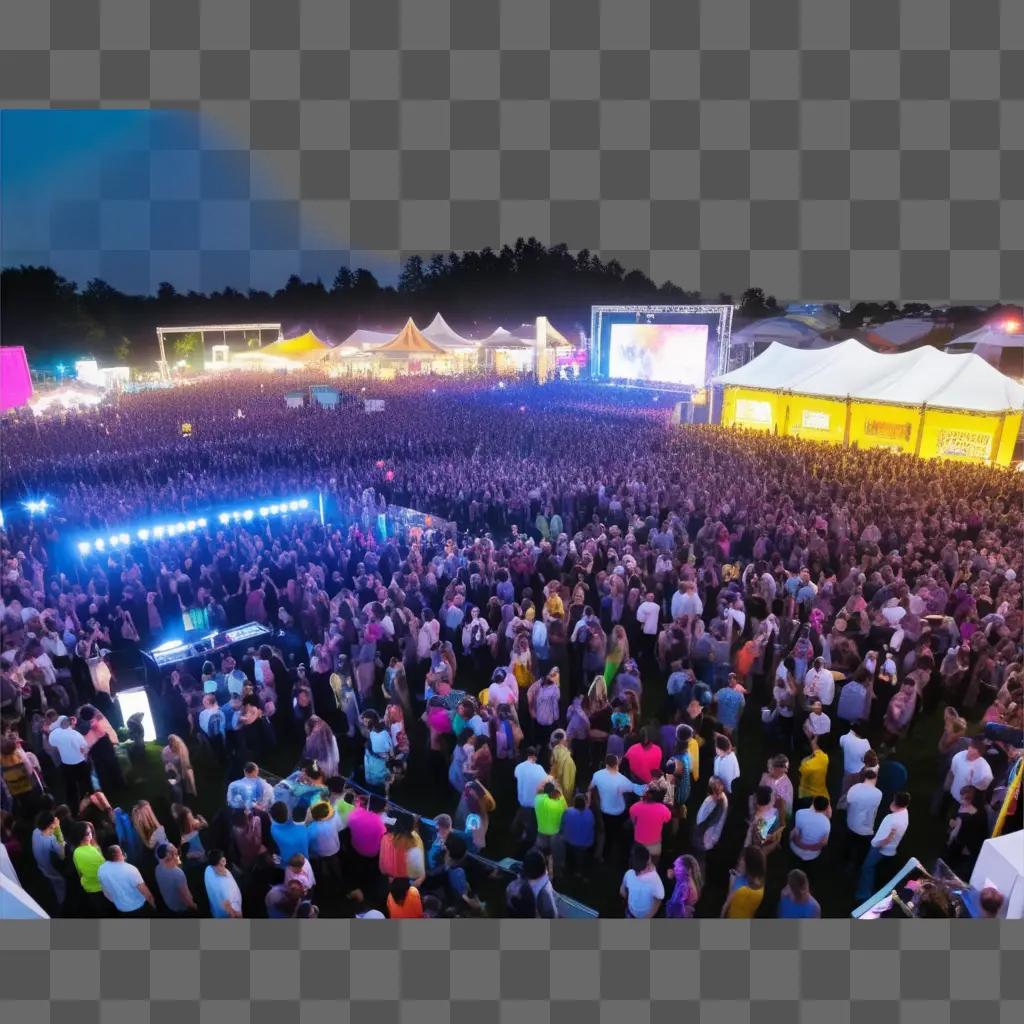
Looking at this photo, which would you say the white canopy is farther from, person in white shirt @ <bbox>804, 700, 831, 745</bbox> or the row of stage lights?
the row of stage lights

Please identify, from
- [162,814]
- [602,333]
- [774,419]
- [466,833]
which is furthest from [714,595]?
[602,333]

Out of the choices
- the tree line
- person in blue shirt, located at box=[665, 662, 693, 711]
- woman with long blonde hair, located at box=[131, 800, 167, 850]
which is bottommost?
woman with long blonde hair, located at box=[131, 800, 167, 850]

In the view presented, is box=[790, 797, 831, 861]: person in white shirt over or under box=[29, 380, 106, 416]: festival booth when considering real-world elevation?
under

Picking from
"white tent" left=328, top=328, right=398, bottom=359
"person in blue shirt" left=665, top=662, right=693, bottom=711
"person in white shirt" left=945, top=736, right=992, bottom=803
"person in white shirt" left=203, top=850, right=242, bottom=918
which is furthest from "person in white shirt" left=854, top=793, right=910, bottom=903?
"white tent" left=328, top=328, right=398, bottom=359

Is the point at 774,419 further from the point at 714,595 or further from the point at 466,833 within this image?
the point at 466,833

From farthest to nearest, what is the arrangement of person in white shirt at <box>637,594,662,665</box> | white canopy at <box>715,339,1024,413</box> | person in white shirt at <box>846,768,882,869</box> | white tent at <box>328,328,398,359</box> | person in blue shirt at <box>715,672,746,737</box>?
white tent at <box>328,328,398,359</box>
white canopy at <box>715,339,1024,413</box>
person in white shirt at <box>637,594,662,665</box>
person in blue shirt at <box>715,672,746,737</box>
person in white shirt at <box>846,768,882,869</box>

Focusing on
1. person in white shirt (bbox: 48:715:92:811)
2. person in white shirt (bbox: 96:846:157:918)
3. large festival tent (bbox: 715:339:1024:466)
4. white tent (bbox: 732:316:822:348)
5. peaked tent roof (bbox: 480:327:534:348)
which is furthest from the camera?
white tent (bbox: 732:316:822:348)

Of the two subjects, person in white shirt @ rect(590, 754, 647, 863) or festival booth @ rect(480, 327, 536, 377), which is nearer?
person in white shirt @ rect(590, 754, 647, 863)
